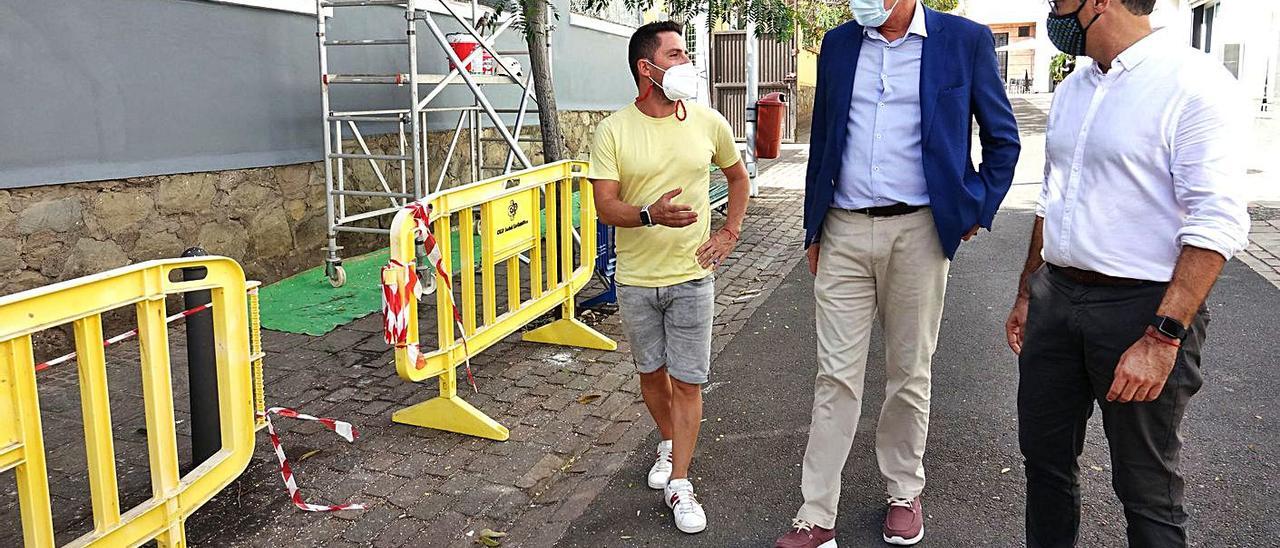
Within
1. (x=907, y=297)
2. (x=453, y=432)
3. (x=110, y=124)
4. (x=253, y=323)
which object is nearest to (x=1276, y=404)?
(x=907, y=297)

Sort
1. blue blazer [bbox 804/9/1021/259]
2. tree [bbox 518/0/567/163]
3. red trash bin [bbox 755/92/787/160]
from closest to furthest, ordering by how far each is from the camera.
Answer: blue blazer [bbox 804/9/1021/259]
tree [bbox 518/0/567/163]
red trash bin [bbox 755/92/787/160]

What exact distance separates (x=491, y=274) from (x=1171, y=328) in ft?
11.6

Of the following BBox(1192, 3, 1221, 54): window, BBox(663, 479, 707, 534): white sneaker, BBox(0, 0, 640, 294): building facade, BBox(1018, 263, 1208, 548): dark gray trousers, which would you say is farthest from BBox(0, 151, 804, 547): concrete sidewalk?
BBox(1192, 3, 1221, 54): window

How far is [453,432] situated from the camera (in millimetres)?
5086

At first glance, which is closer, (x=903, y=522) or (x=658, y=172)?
(x=903, y=522)

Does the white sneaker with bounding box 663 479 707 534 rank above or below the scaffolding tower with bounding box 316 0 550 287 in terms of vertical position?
below

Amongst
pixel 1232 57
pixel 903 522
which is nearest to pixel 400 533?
pixel 903 522

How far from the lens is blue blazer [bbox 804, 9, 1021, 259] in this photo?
3.49m

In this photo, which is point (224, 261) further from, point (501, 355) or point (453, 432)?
point (501, 355)

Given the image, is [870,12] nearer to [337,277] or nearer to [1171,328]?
[1171,328]

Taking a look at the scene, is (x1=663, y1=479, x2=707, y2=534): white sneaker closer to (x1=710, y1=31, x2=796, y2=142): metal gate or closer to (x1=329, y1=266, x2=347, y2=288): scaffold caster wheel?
(x1=329, y1=266, x2=347, y2=288): scaffold caster wheel

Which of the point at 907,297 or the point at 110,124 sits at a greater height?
the point at 110,124

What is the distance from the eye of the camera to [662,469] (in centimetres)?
446

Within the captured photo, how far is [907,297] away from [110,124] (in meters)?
5.32
